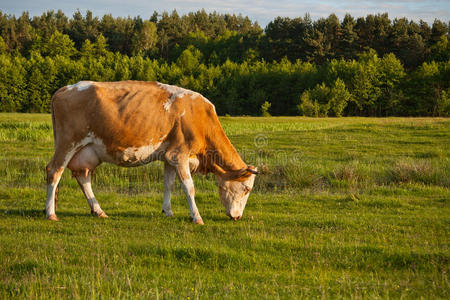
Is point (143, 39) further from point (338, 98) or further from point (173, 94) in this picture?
point (173, 94)

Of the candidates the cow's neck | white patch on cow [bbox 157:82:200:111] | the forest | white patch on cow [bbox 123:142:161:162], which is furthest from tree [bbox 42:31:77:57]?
white patch on cow [bbox 123:142:161:162]

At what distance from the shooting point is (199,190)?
16.0m

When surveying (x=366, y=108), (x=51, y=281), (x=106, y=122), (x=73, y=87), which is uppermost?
(x=73, y=87)

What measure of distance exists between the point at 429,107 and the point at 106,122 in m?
84.6

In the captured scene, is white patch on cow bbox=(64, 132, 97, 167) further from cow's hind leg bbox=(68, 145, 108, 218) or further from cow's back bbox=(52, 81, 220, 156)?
cow's hind leg bbox=(68, 145, 108, 218)

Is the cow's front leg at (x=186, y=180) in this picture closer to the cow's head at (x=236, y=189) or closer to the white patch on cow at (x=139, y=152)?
the white patch on cow at (x=139, y=152)

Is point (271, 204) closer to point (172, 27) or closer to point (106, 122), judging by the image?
point (106, 122)

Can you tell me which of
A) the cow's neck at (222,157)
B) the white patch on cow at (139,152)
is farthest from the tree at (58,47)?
the white patch on cow at (139,152)

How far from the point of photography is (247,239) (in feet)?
28.9

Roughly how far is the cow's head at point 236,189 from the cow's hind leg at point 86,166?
2876mm

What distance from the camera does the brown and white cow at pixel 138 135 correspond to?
10.4 meters

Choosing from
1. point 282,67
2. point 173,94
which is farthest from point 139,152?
point 282,67

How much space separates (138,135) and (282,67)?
9808cm

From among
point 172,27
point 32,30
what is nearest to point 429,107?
point 172,27
